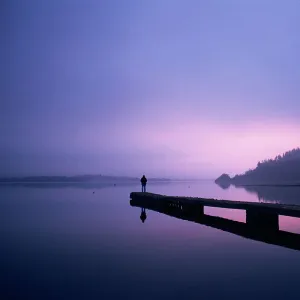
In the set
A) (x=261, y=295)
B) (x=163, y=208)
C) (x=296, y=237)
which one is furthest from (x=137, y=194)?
(x=261, y=295)

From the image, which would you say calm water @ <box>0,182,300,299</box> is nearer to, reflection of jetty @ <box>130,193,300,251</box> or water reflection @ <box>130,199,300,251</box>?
water reflection @ <box>130,199,300,251</box>

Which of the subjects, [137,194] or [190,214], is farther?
[137,194]

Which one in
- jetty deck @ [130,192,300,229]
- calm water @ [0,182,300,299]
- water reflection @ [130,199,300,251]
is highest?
jetty deck @ [130,192,300,229]

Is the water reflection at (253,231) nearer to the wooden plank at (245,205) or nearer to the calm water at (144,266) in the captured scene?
the calm water at (144,266)

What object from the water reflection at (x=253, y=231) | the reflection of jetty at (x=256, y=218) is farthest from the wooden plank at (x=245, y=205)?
the water reflection at (x=253, y=231)

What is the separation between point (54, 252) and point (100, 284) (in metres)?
5.84

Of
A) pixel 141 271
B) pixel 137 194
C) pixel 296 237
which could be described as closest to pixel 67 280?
pixel 141 271

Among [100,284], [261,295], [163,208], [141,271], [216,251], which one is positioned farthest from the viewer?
[163,208]

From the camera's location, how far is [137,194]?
43.8m

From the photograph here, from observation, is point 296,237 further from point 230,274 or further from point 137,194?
point 137,194

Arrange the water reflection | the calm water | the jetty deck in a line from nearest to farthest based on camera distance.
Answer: the calm water, the water reflection, the jetty deck

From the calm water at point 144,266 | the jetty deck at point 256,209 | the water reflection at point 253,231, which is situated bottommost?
the calm water at point 144,266

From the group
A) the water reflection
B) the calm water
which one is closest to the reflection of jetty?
the water reflection

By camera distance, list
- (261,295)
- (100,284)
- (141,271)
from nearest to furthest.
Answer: (261,295), (100,284), (141,271)
